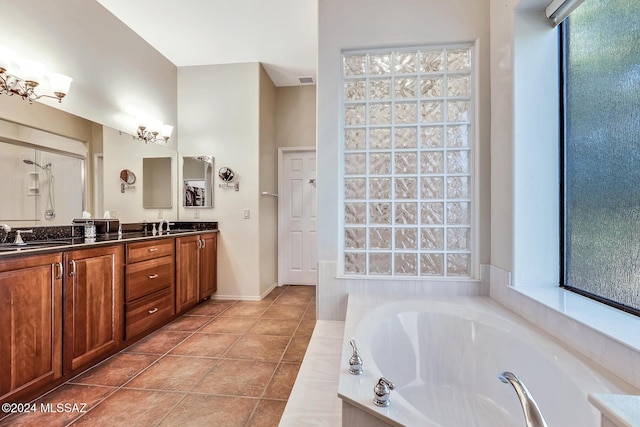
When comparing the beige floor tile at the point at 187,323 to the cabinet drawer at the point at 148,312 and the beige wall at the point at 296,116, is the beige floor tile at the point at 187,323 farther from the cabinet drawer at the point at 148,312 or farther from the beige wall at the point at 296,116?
the beige wall at the point at 296,116

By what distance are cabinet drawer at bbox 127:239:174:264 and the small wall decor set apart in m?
0.99

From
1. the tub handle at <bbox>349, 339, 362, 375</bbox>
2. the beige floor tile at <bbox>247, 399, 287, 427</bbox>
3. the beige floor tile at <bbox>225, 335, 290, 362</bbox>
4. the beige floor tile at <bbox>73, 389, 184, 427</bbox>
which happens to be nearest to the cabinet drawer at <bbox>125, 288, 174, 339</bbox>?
the beige floor tile at <bbox>73, 389, 184, 427</bbox>

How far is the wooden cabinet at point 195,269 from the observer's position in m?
2.69

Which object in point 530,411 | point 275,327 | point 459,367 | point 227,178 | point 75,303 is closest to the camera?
point 530,411

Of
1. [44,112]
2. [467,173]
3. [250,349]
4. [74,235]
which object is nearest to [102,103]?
[44,112]

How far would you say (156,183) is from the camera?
10.3 ft

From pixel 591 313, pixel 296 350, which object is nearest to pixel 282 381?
pixel 296 350

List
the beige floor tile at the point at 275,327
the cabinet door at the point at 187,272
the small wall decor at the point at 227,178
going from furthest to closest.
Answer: the small wall decor at the point at 227,178 < the cabinet door at the point at 187,272 < the beige floor tile at the point at 275,327

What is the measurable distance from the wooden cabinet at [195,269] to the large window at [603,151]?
2.95m

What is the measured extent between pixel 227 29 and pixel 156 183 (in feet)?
5.86

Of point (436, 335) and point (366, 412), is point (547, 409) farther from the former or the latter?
point (366, 412)

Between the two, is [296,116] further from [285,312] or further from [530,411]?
[530,411]

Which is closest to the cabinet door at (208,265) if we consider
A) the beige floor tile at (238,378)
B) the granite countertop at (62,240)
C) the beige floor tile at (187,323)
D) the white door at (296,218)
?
the granite countertop at (62,240)

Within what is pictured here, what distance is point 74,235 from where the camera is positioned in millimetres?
2184
